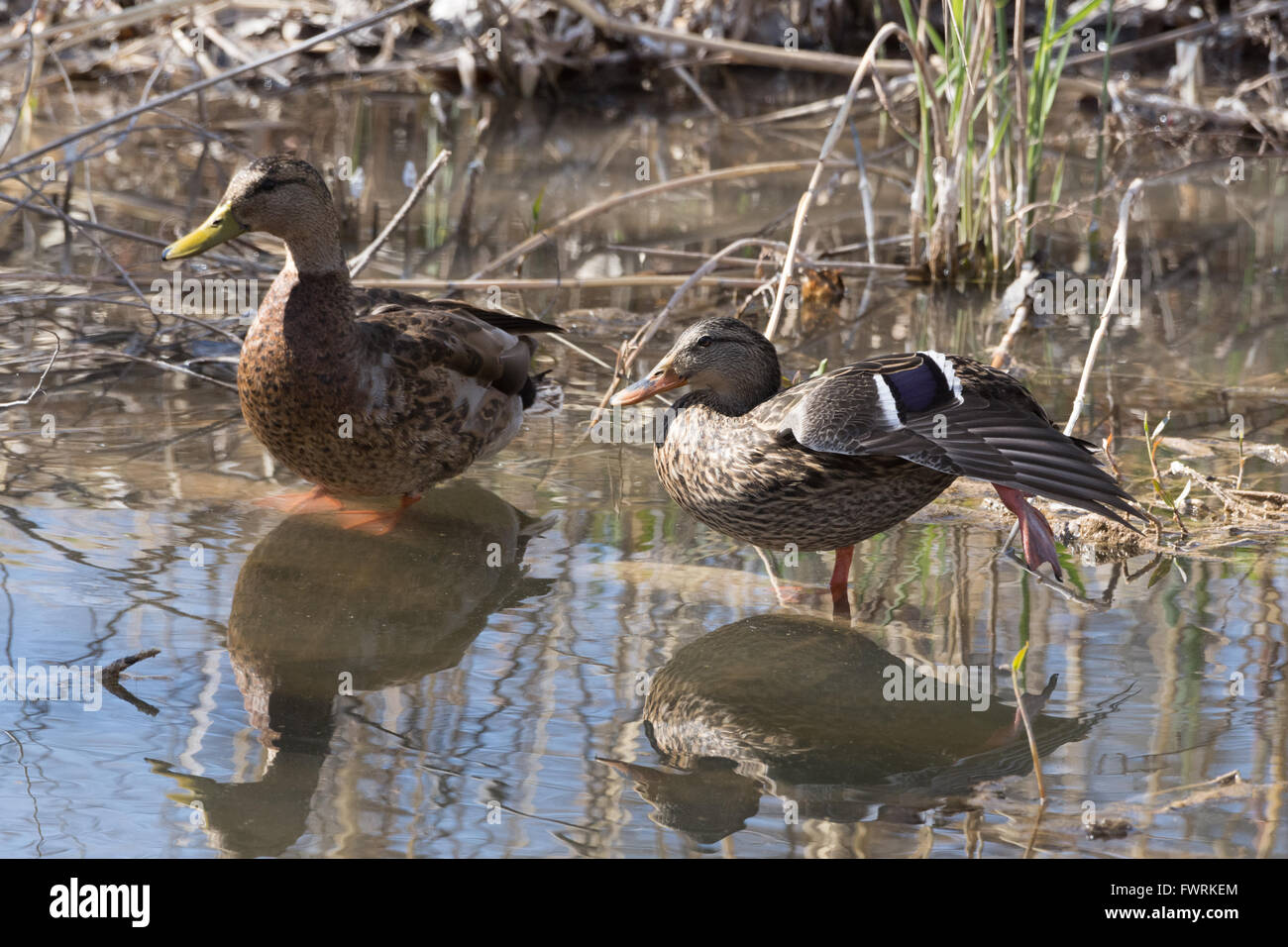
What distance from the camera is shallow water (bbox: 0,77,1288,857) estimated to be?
2828mm

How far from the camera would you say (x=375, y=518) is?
14.7ft

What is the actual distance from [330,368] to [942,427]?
178cm

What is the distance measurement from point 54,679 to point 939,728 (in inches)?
80.9

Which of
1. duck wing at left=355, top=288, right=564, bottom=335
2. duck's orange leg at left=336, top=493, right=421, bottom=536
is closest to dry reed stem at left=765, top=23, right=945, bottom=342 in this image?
duck wing at left=355, top=288, right=564, bottom=335

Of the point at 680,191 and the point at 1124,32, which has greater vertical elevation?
the point at 1124,32

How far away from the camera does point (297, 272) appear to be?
427 centimetres

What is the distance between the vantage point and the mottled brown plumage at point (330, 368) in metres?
4.16

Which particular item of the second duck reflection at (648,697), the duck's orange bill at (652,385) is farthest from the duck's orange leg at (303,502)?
the duck's orange bill at (652,385)

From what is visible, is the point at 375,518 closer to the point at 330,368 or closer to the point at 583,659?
the point at 330,368

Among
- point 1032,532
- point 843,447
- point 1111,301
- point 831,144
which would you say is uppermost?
point 831,144

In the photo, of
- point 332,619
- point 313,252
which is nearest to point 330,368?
point 313,252

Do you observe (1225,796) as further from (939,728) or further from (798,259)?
(798,259)
